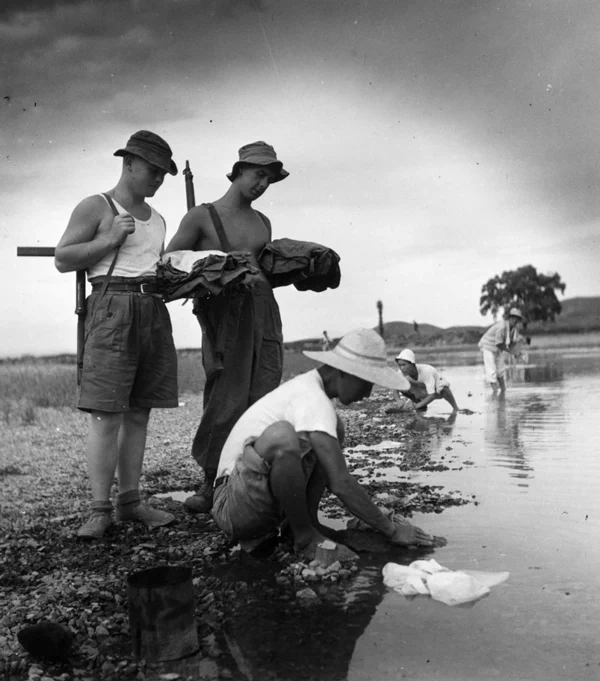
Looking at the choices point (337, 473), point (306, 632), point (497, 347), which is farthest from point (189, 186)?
point (497, 347)

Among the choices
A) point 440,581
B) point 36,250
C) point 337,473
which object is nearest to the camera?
point 440,581

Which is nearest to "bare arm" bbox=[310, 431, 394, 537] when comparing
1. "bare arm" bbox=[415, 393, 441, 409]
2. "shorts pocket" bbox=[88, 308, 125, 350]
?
"shorts pocket" bbox=[88, 308, 125, 350]

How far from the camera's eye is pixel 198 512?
15.5 feet

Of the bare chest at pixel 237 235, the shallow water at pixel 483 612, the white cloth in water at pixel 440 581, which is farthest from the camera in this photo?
the bare chest at pixel 237 235

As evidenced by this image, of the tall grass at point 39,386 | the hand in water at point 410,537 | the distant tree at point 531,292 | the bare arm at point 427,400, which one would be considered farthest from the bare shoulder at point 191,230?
the distant tree at point 531,292

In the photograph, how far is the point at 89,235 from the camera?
4270mm

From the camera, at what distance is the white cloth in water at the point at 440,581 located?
3100 millimetres

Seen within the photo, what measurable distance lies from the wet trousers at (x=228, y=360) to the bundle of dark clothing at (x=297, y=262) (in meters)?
0.14

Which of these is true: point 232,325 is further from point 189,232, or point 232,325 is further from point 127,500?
point 127,500

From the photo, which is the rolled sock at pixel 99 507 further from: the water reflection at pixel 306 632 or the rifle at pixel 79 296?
the water reflection at pixel 306 632

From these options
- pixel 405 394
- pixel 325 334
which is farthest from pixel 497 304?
pixel 405 394

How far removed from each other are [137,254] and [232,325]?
2.45 ft

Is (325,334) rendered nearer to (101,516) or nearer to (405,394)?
(405,394)

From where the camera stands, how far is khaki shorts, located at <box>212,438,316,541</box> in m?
3.54
